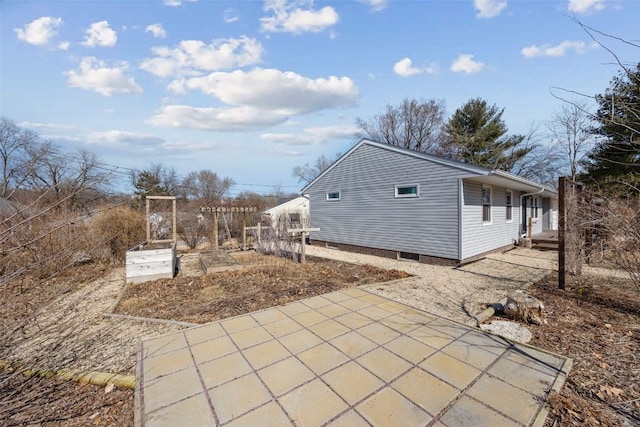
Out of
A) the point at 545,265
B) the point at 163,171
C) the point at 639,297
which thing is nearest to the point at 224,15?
the point at 639,297

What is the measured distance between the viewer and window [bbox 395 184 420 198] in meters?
8.77

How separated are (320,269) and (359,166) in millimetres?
5010

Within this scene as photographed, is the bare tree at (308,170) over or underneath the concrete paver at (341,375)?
over

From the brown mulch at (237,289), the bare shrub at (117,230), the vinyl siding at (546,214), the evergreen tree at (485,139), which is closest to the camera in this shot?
the brown mulch at (237,289)

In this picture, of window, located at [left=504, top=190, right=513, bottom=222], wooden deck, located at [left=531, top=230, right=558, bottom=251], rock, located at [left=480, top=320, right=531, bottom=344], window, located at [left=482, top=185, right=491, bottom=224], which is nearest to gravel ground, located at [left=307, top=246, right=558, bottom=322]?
rock, located at [left=480, top=320, right=531, bottom=344]

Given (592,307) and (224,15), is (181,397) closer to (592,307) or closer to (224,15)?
(592,307)

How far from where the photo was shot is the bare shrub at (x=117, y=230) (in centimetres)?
806

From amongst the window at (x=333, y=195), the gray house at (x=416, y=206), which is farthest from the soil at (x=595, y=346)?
the window at (x=333, y=195)

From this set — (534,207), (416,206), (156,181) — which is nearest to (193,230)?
(416,206)

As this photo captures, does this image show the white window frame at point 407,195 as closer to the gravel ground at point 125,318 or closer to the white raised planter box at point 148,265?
the gravel ground at point 125,318

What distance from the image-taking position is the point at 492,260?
8.71 metres

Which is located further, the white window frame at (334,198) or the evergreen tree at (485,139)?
the evergreen tree at (485,139)

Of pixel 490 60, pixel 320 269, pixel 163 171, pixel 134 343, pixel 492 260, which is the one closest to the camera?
pixel 134 343

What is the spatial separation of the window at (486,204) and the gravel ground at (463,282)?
129 centimetres
